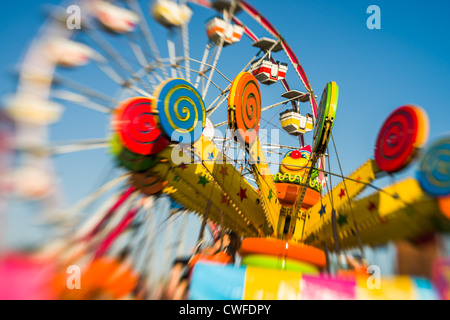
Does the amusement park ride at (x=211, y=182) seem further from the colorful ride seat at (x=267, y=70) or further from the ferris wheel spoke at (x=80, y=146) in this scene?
the colorful ride seat at (x=267, y=70)

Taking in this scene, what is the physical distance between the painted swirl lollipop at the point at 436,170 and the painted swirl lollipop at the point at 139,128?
4.41 metres

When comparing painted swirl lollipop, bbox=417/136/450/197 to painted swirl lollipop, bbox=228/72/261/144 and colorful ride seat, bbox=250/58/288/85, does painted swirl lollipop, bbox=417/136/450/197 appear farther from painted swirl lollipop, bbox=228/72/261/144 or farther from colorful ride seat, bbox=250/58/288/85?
colorful ride seat, bbox=250/58/288/85

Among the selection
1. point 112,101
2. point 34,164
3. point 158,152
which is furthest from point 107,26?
point 34,164

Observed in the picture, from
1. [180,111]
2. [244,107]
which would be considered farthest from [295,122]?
[180,111]

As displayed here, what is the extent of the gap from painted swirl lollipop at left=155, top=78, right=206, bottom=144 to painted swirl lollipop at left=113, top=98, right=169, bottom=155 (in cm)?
27

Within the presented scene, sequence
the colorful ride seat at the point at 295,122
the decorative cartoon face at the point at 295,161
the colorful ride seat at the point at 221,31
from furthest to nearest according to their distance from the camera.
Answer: the colorful ride seat at the point at 295,122, the colorful ride seat at the point at 221,31, the decorative cartoon face at the point at 295,161

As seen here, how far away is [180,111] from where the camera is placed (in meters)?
5.73

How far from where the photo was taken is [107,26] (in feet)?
20.5

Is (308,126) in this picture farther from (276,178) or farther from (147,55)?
(147,55)

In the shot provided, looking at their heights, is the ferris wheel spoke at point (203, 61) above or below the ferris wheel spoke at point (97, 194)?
above

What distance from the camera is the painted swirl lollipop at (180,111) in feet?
17.9

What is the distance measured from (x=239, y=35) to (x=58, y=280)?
945 cm

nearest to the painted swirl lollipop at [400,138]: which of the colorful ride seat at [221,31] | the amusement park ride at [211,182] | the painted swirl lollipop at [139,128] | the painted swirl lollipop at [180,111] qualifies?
the amusement park ride at [211,182]

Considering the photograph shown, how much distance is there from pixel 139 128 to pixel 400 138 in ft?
15.6
